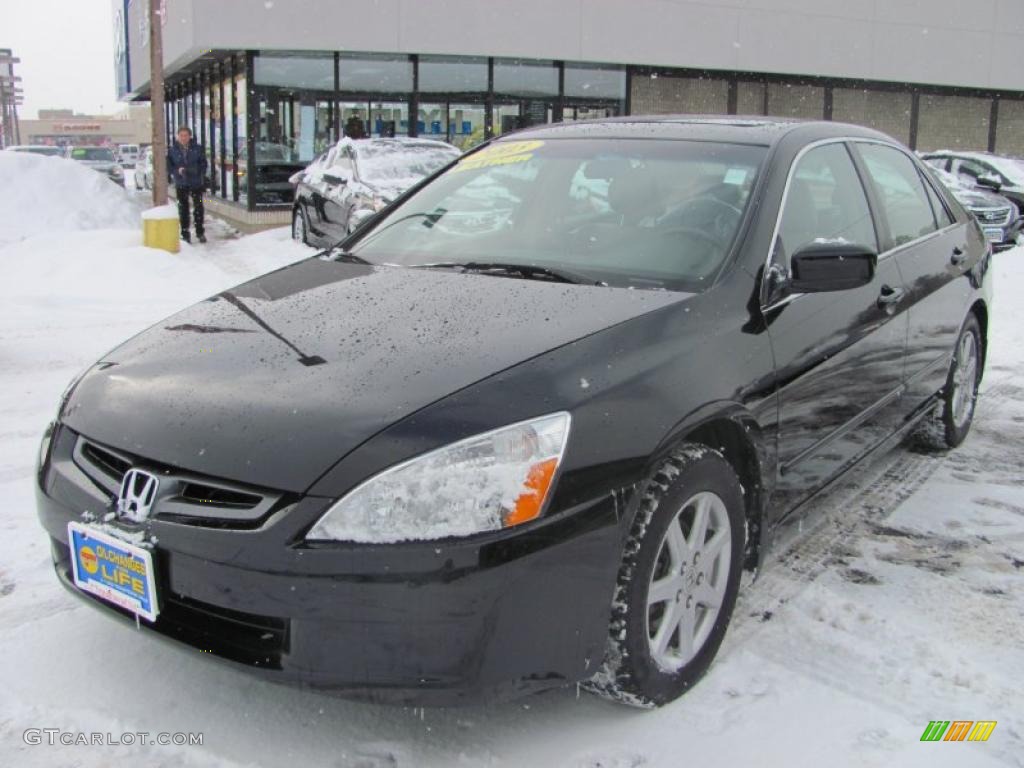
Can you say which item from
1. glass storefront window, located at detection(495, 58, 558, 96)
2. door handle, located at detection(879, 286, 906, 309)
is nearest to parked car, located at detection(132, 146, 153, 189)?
glass storefront window, located at detection(495, 58, 558, 96)

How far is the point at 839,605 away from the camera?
317 cm

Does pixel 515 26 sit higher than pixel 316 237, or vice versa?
pixel 515 26

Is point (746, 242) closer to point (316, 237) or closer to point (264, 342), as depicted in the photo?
point (264, 342)

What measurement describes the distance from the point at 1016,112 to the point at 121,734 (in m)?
27.9

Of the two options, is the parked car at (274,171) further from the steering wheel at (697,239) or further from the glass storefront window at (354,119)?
the steering wheel at (697,239)

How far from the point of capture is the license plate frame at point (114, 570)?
2225 mm

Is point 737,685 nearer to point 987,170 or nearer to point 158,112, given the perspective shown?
point 158,112

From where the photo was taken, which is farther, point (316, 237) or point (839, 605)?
point (316, 237)

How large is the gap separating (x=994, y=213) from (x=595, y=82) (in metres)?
7.94

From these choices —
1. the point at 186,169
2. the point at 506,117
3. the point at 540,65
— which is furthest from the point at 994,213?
the point at 186,169

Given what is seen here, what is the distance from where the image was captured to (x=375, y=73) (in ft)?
58.8

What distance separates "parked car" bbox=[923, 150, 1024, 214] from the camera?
17875 millimetres

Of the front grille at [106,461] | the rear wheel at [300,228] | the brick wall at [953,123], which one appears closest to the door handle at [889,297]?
the front grille at [106,461]

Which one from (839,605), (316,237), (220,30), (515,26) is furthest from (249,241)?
(839,605)
